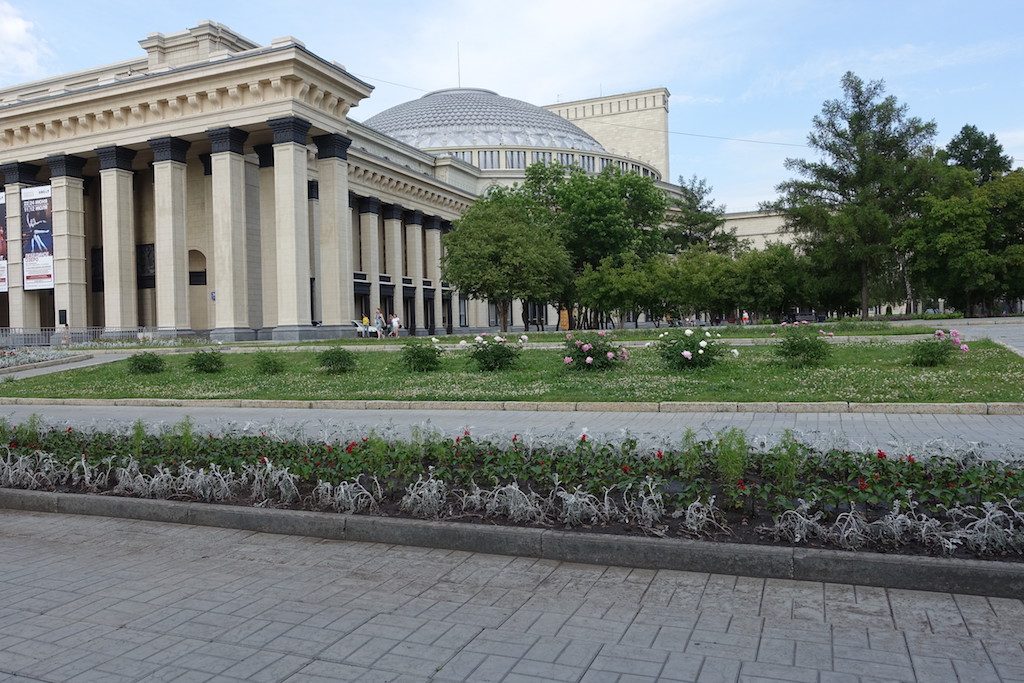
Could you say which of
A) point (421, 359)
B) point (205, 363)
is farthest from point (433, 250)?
point (421, 359)

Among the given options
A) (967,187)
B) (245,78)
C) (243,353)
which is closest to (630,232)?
(967,187)

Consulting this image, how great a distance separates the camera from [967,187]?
43.5 meters

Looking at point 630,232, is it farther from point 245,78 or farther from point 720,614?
point 720,614

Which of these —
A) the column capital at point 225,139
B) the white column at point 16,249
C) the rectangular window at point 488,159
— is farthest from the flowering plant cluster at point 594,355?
the rectangular window at point 488,159

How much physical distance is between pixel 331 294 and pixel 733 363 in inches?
1129

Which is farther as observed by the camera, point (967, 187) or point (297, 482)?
point (967, 187)

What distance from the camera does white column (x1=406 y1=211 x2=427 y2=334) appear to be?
6338 cm

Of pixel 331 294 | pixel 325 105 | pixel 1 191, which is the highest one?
pixel 325 105

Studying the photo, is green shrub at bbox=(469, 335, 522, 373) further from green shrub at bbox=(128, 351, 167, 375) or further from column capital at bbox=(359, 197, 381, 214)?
column capital at bbox=(359, 197, 381, 214)

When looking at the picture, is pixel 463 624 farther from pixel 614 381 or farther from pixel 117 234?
pixel 117 234

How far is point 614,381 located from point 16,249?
4480 cm

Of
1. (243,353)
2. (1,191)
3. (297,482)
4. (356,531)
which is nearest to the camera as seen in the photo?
(356,531)

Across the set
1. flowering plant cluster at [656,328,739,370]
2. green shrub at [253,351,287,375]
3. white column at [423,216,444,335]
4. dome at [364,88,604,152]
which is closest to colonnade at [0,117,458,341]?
green shrub at [253,351,287,375]

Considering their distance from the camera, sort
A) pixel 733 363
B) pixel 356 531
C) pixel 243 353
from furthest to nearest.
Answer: pixel 243 353 < pixel 733 363 < pixel 356 531
